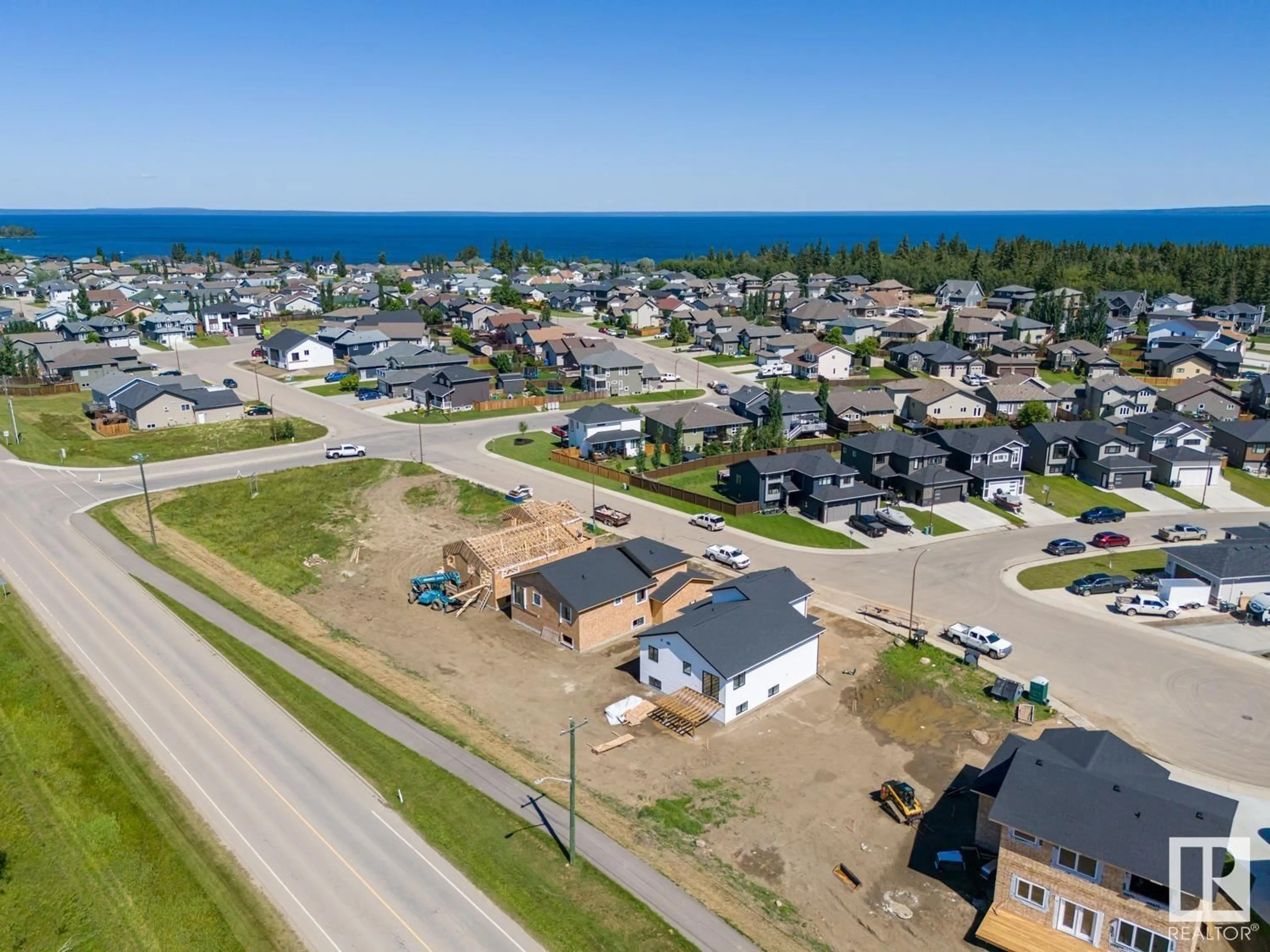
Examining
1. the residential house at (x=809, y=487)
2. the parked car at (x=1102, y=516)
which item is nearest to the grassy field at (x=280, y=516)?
the residential house at (x=809, y=487)

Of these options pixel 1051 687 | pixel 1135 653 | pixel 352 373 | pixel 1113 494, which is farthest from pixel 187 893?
pixel 352 373

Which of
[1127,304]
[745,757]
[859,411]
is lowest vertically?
[745,757]

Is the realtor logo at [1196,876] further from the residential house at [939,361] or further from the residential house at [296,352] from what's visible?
the residential house at [296,352]

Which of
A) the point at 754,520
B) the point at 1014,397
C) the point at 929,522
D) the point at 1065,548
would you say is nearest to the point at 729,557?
the point at 754,520

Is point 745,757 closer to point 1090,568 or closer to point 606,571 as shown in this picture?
point 606,571

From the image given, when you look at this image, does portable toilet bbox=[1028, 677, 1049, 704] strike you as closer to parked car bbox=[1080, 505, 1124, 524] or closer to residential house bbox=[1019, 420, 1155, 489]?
parked car bbox=[1080, 505, 1124, 524]

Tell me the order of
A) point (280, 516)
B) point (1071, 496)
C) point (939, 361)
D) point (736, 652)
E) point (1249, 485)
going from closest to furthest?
point (736, 652)
point (280, 516)
point (1071, 496)
point (1249, 485)
point (939, 361)

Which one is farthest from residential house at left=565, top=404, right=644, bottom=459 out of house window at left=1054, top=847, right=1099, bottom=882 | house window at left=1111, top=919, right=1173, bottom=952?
house window at left=1111, top=919, right=1173, bottom=952
